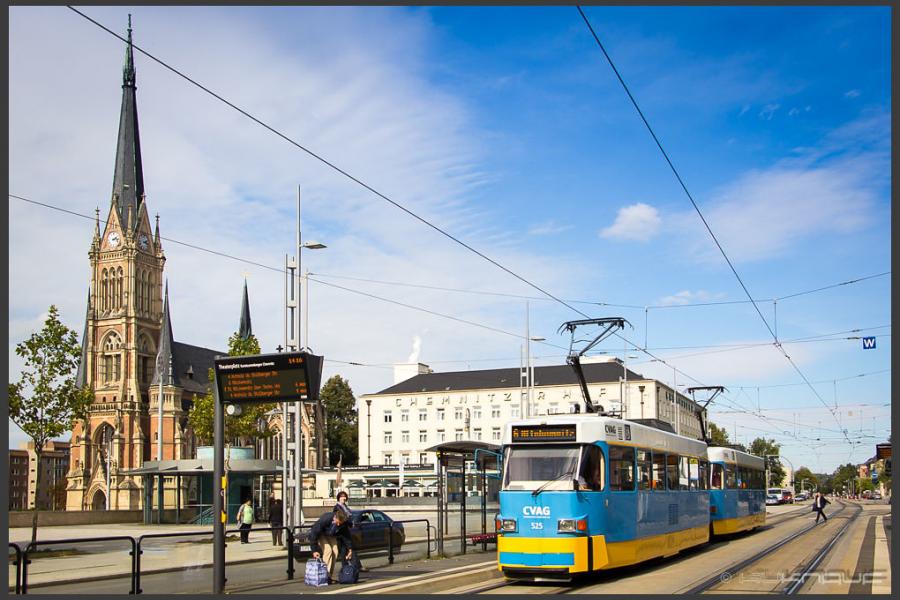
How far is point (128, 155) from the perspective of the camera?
118 metres

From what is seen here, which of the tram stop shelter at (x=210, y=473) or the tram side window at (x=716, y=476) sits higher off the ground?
the tram side window at (x=716, y=476)

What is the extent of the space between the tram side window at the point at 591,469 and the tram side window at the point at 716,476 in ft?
37.3

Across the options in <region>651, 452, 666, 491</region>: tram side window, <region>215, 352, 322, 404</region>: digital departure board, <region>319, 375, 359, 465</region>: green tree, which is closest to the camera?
<region>215, 352, 322, 404</region>: digital departure board

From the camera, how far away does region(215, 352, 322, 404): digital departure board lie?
631 inches

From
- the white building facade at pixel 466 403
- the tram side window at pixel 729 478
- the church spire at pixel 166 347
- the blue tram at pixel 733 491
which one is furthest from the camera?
the church spire at pixel 166 347

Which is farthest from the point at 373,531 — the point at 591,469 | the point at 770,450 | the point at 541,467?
the point at 770,450

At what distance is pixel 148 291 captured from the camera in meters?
122

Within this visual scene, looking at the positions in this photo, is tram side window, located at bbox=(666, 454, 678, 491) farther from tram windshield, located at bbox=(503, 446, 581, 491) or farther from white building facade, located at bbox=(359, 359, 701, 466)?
white building facade, located at bbox=(359, 359, 701, 466)

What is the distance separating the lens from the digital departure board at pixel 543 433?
17422 millimetres

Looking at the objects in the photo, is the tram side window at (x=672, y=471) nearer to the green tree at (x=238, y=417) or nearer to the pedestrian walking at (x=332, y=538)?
the pedestrian walking at (x=332, y=538)

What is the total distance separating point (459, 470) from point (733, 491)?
33.2 feet

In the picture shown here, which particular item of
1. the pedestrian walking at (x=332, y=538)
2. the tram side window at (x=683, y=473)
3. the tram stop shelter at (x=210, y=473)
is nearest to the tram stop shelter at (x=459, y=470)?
the tram side window at (x=683, y=473)

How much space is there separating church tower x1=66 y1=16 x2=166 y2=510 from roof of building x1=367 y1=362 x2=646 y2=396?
29369mm

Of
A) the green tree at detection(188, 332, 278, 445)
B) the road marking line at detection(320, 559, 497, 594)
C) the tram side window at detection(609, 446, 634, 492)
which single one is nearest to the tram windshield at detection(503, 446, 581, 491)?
the tram side window at detection(609, 446, 634, 492)
